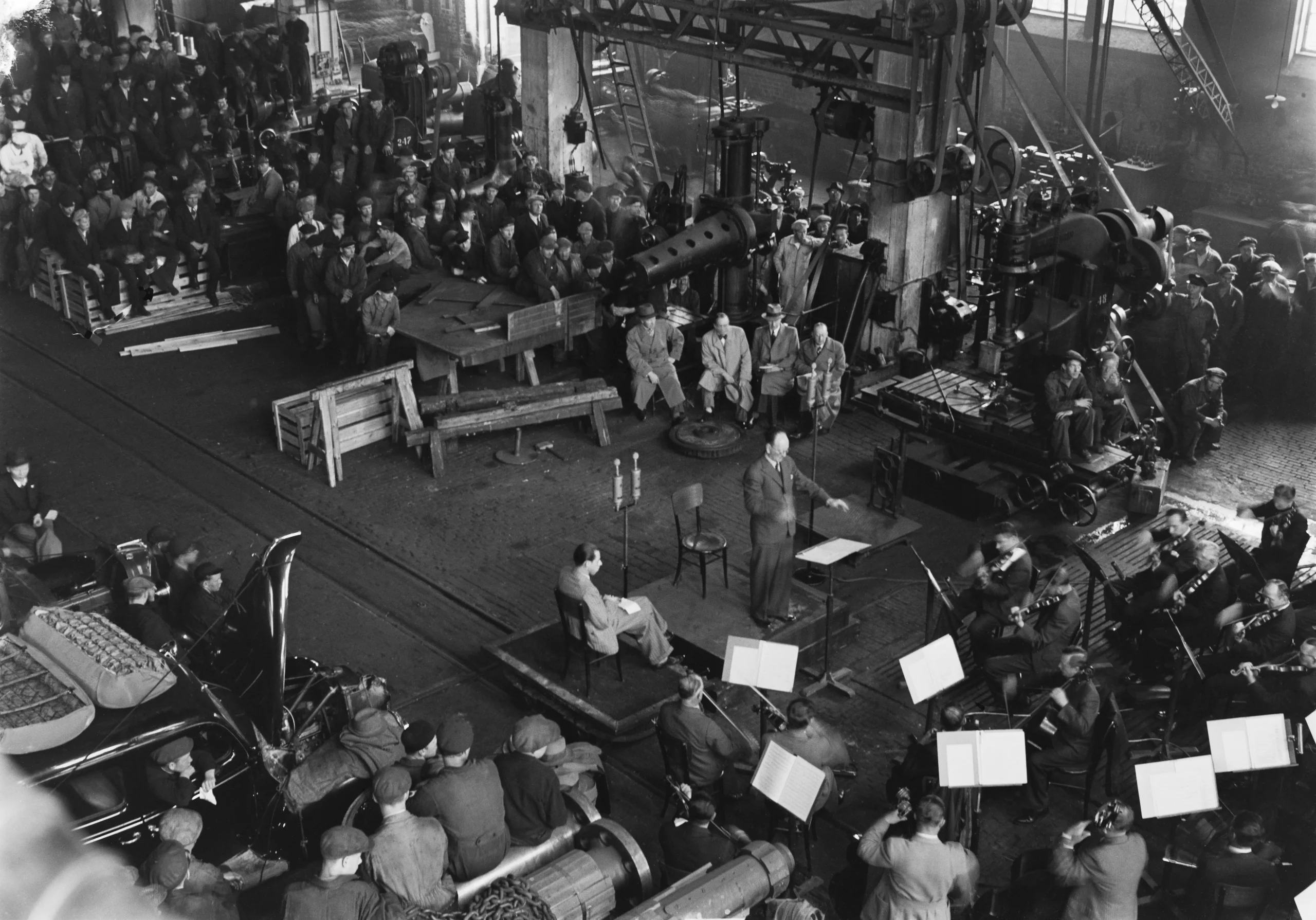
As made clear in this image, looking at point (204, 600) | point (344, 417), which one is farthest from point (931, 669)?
point (344, 417)

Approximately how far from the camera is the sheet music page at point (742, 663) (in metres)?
9.29

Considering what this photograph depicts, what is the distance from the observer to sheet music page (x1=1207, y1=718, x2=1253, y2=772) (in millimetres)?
8602

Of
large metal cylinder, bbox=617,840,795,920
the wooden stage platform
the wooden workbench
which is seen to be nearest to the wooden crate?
the wooden stage platform

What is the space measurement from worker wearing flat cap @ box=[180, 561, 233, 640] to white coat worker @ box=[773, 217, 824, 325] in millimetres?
7843

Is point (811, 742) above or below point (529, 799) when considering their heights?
below

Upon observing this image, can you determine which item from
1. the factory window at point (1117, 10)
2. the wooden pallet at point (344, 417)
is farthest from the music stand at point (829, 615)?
the factory window at point (1117, 10)

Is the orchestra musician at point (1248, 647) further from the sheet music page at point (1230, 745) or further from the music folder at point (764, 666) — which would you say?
the music folder at point (764, 666)

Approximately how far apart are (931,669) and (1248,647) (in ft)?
8.02

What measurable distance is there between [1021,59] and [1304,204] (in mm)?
5907

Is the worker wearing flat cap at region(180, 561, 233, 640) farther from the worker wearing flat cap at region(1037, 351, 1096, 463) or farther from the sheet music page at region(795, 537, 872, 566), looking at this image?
the worker wearing flat cap at region(1037, 351, 1096, 463)

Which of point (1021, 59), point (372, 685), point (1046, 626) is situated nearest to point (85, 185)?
point (372, 685)

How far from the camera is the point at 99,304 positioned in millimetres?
17266

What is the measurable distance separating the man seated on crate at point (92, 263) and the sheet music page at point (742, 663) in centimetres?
1080

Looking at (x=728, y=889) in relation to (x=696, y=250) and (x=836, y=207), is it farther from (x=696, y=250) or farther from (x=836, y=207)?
(x=836, y=207)
